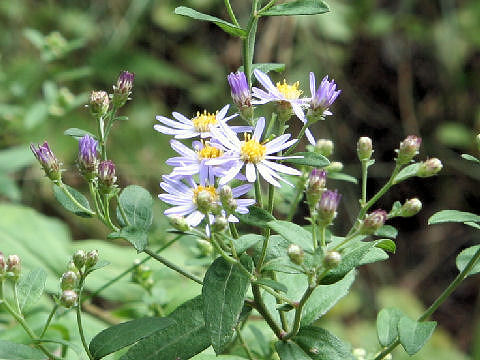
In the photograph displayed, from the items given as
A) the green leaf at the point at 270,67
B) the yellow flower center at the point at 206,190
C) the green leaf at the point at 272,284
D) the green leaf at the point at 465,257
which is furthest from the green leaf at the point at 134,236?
the green leaf at the point at 465,257

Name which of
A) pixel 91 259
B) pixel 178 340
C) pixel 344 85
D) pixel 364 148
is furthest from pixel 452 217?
pixel 344 85

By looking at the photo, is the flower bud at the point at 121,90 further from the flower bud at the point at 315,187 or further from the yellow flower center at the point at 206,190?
the flower bud at the point at 315,187

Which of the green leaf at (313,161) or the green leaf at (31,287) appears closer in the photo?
the green leaf at (313,161)

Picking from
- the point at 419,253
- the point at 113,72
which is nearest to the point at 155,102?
the point at 113,72

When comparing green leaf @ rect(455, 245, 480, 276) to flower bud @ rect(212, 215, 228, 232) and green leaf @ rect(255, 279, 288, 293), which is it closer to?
green leaf @ rect(255, 279, 288, 293)

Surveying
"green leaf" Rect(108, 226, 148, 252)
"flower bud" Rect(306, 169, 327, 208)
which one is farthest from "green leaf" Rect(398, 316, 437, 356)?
"green leaf" Rect(108, 226, 148, 252)

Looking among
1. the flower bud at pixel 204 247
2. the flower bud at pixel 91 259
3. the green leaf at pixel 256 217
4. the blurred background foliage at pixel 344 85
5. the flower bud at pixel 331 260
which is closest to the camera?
the flower bud at pixel 331 260
